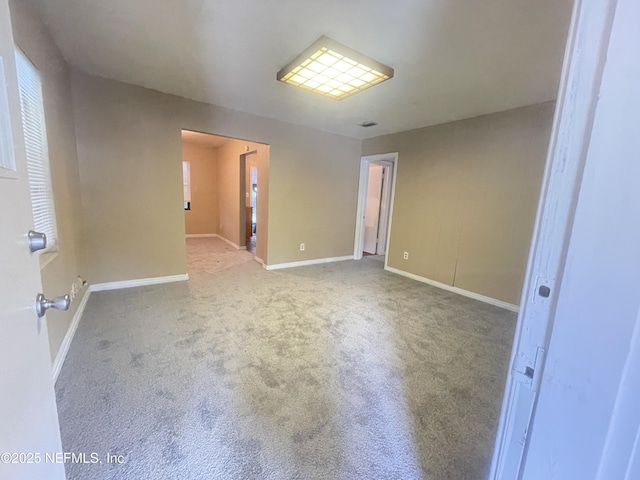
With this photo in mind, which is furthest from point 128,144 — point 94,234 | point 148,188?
point 94,234

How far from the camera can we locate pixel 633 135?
1.20 feet

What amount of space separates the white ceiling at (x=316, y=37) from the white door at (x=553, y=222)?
1620mm

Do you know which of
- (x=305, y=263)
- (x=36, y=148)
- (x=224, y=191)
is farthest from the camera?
(x=224, y=191)

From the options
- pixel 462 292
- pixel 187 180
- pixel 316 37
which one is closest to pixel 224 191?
pixel 187 180

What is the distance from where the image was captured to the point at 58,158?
220cm

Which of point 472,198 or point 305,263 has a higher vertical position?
point 472,198

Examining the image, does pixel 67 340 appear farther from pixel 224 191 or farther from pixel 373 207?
pixel 373 207

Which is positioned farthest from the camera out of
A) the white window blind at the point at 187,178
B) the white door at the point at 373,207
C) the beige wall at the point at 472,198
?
the white window blind at the point at 187,178

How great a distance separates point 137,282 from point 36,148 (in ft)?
6.18

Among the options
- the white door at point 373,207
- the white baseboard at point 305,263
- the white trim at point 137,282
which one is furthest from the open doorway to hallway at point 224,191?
the white door at point 373,207

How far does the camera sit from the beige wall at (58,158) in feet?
5.60

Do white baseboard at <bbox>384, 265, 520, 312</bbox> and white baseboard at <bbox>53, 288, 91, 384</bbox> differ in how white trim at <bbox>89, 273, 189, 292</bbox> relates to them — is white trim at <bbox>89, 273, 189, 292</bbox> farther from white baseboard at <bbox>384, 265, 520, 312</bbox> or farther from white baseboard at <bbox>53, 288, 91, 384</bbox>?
white baseboard at <bbox>384, 265, 520, 312</bbox>

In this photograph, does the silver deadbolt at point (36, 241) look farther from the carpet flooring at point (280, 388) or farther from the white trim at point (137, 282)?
the white trim at point (137, 282)

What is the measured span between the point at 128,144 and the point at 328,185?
2907 millimetres
